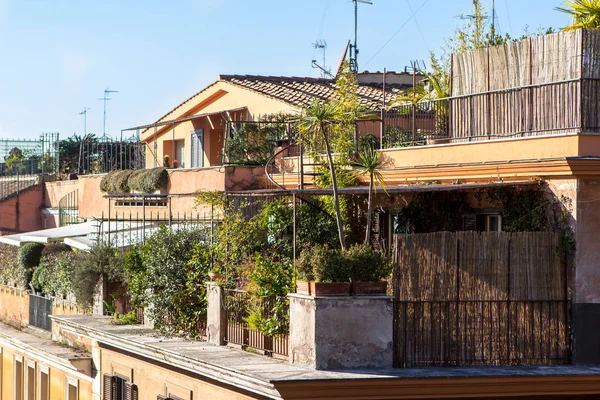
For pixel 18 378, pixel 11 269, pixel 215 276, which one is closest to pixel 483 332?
pixel 215 276

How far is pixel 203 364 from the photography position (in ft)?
51.5

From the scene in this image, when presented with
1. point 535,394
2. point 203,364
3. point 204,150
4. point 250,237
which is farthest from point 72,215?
point 535,394

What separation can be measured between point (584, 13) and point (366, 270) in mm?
5805

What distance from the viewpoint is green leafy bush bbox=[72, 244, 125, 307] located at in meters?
21.7

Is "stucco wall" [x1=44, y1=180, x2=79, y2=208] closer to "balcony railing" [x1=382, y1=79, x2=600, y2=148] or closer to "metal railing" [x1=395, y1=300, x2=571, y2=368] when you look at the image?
"balcony railing" [x1=382, y1=79, x2=600, y2=148]

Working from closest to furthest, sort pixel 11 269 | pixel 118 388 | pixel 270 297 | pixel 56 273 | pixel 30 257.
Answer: pixel 270 297 < pixel 118 388 < pixel 56 273 < pixel 30 257 < pixel 11 269

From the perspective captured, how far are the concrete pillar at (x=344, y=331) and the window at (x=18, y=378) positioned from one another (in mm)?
15013

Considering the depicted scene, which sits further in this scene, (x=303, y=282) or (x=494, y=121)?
(x=494, y=121)

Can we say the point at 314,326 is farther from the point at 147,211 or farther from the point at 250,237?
the point at 147,211

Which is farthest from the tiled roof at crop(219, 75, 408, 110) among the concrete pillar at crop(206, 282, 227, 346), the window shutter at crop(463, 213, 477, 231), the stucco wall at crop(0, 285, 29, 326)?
the concrete pillar at crop(206, 282, 227, 346)

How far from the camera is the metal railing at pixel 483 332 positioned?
14797 millimetres

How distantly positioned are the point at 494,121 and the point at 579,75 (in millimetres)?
1891

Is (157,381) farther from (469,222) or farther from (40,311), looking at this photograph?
(40,311)

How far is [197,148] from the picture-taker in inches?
1262
